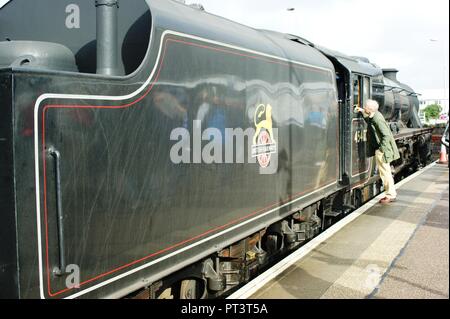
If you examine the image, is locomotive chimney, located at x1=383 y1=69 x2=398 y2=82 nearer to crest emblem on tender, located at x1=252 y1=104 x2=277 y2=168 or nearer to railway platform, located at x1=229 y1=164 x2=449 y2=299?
railway platform, located at x1=229 y1=164 x2=449 y2=299

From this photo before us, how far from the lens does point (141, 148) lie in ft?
9.54

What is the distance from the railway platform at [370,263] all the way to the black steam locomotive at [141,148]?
1.63 ft

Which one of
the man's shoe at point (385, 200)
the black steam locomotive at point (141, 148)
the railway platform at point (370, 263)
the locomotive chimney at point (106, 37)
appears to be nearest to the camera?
the black steam locomotive at point (141, 148)

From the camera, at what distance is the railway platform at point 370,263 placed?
3955 millimetres

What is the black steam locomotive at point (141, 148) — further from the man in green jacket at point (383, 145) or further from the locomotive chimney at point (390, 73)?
the locomotive chimney at point (390, 73)

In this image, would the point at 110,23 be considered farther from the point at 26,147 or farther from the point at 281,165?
the point at 281,165

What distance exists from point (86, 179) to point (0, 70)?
0.69 metres

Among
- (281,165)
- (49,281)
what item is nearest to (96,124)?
(49,281)

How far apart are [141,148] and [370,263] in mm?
2870

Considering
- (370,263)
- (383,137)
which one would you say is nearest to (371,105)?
(383,137)

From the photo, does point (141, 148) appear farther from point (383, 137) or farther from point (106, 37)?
point (383, 137)

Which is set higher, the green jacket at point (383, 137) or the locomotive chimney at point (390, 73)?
the locomotive chimney at point (390, 73)

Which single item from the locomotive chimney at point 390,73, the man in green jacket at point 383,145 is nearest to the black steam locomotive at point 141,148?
the man in green jacket at point 383,145

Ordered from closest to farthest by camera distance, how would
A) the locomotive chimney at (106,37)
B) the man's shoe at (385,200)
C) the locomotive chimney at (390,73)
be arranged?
the locomotive chimney at (106,37), the man's shoe at (385,200), the locomotive chimney at (390,73)
